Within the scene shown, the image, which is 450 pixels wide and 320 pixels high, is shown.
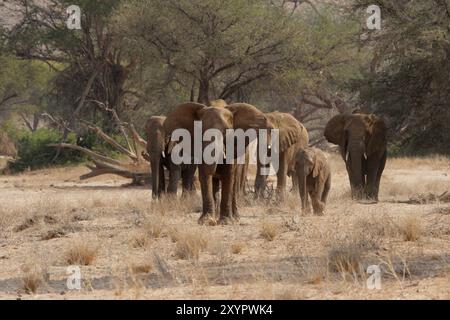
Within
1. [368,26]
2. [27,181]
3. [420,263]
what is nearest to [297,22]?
[27,181]

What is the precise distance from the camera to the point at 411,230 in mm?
13094

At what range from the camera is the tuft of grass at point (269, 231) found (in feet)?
45.1

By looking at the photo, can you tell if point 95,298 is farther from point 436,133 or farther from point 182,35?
point 182,35

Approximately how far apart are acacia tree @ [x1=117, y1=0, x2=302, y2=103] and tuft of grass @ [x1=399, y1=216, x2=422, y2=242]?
1736 cm

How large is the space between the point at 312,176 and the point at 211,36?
46.3 feet

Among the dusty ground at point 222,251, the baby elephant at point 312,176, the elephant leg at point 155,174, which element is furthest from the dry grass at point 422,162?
the baby elephant at point 312,176

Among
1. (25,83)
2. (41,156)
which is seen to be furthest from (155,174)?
(25,83)

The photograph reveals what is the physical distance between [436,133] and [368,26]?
2617mm

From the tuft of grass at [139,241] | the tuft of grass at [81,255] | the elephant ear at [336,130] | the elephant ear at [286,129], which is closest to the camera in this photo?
the tuft of grass at [81,255]

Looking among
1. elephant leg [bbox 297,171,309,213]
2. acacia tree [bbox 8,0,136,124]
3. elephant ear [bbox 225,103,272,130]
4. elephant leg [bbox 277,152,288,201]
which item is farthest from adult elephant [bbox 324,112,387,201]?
acacia tree [bbox 8,0,136,124]

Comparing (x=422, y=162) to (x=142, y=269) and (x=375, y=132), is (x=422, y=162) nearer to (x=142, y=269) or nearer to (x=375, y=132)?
(x=375, y=132)

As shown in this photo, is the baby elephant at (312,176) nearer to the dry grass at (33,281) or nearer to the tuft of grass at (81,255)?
the tuft of grass at (81,255)

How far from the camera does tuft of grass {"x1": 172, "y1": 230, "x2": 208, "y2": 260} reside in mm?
12227

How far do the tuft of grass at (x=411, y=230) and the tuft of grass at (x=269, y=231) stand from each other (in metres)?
1.71
